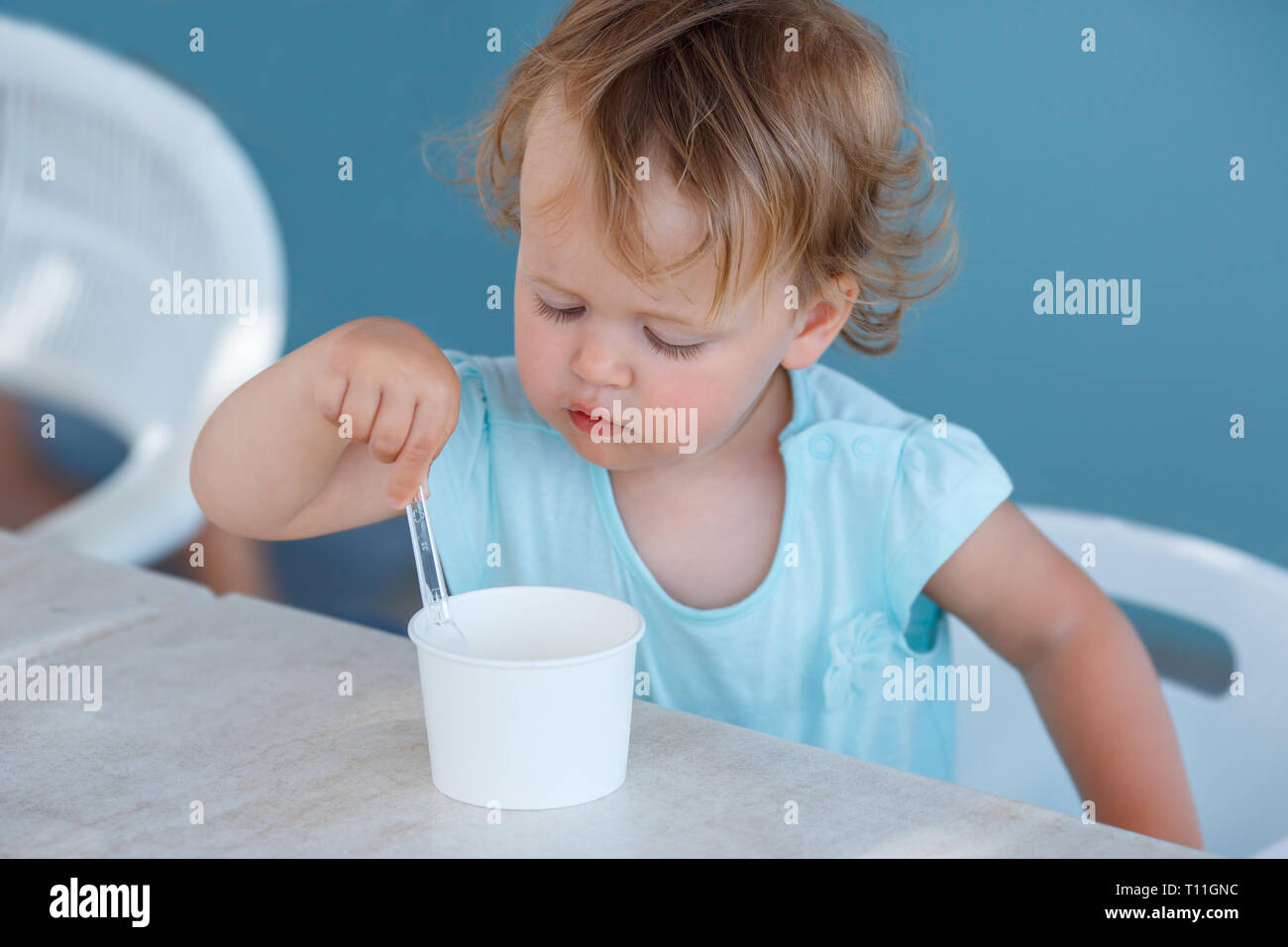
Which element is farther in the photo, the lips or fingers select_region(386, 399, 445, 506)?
the lips

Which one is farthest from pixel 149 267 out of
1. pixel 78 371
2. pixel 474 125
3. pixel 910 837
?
pixel 910 837

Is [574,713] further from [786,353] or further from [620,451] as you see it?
[786,353]

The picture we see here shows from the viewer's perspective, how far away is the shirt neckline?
111 cm

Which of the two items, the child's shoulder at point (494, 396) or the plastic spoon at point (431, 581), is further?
the child's shoulder at point (494, 396)

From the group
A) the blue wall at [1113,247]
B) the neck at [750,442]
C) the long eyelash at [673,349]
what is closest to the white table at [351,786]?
the long eyelash at [673,349]

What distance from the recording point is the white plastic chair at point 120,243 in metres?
1.99

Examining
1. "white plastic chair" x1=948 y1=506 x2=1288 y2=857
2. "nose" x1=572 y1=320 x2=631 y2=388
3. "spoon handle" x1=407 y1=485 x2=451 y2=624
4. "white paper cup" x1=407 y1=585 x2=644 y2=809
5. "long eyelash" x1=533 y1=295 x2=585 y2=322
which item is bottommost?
"white plastic chair" x1=948 y1=506 x2=1288 y2=857

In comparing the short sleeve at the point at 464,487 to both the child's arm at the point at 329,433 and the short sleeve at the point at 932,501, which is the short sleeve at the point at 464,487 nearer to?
the child's arm at the point at 329,433

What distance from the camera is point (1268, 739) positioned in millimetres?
1097

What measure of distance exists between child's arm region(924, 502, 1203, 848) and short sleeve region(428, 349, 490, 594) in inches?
17.2

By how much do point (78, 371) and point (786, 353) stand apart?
1560 millimetres

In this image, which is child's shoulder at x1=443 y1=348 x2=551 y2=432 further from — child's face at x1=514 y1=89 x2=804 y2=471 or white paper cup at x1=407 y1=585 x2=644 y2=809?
white paper cup at x1=407 y1=585 x2=644 y2=809

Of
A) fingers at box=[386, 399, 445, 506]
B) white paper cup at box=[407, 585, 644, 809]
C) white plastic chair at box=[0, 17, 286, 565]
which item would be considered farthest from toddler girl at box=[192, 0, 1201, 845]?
white plastic chair at box=[0, 17, 286, 565]

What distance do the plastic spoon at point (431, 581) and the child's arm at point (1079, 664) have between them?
519 mm
